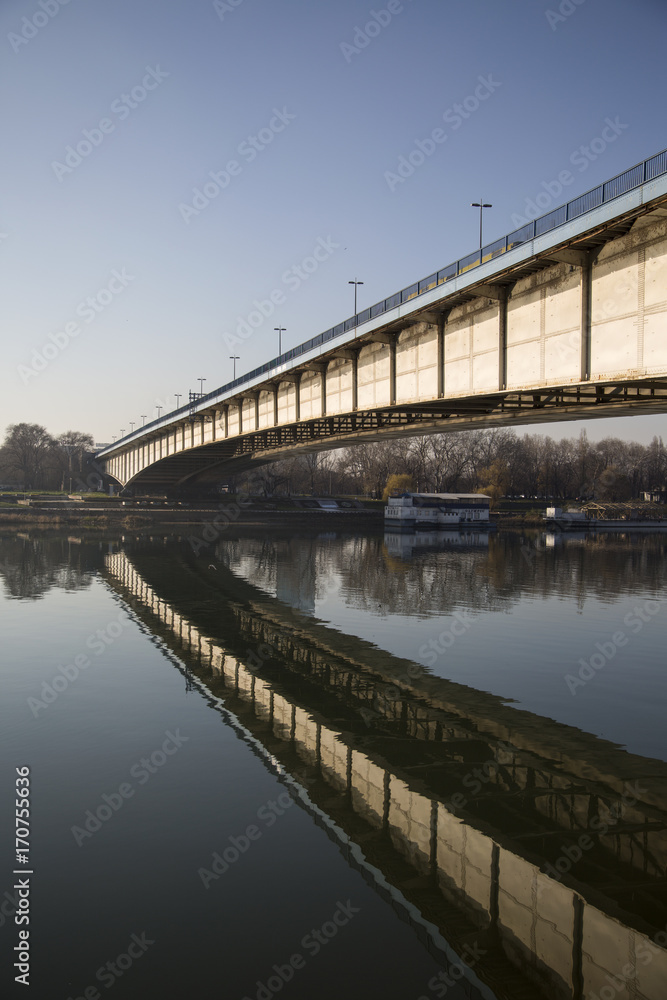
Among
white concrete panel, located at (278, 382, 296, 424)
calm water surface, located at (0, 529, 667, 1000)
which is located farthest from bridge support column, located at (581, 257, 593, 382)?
white concrete panel, located at (278, 382, 296, 424)

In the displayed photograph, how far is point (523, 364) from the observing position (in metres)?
20.5

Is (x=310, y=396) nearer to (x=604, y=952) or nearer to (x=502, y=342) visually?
(x=502, y=342)

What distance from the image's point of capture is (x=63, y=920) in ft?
28.3

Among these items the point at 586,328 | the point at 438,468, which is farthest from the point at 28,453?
the point at 586,328

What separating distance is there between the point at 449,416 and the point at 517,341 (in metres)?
10.8

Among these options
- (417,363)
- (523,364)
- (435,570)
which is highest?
(417,363)

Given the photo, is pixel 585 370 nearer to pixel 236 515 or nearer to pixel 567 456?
pixel 236 515

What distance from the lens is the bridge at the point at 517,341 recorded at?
16.2 meters

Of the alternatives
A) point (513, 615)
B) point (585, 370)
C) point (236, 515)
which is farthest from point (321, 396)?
point (236, 515)

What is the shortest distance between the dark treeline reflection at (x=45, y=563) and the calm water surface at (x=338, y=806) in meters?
7.77

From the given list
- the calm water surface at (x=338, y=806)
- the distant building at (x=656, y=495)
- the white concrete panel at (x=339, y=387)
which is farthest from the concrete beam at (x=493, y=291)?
the distant building at (x=656, y=495)

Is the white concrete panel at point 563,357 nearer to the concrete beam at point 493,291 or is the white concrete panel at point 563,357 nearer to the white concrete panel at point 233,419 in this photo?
the concrete beam at point 493,291

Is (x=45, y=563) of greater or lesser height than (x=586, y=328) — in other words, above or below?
below

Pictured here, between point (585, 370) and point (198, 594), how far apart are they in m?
21.0
